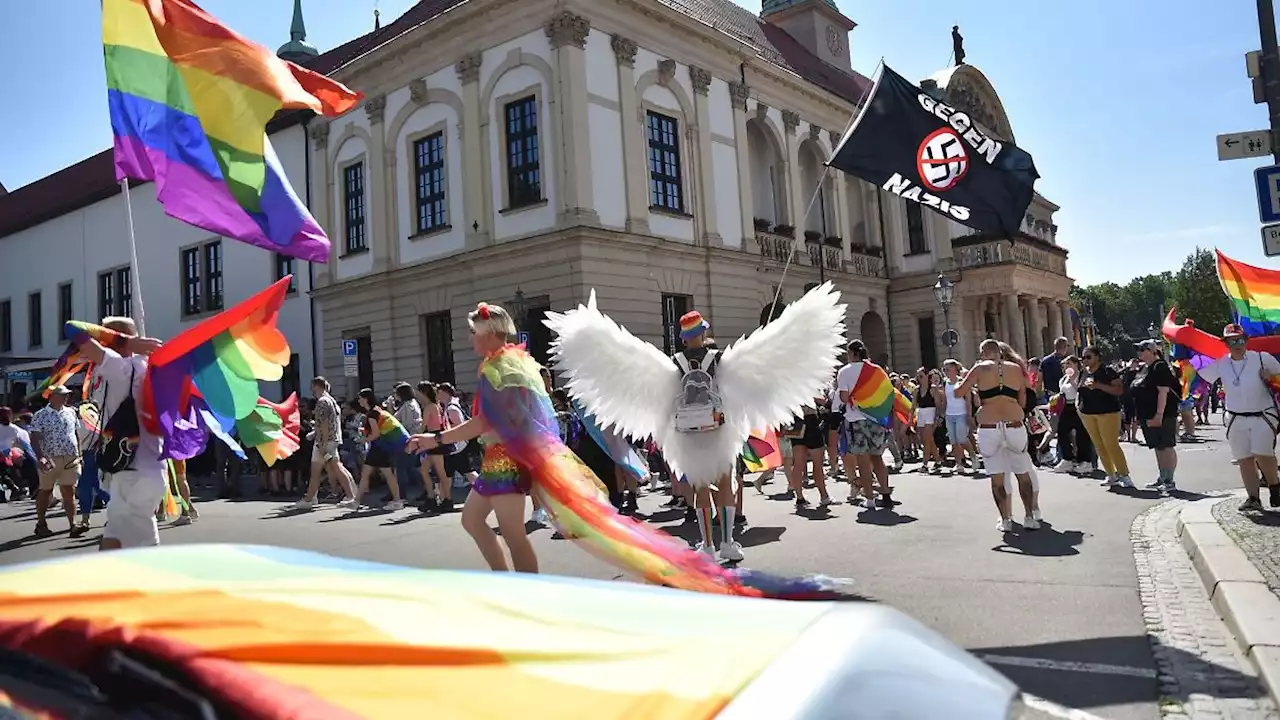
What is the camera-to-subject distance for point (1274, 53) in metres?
7.58

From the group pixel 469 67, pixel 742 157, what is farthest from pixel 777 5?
pixel 469 67

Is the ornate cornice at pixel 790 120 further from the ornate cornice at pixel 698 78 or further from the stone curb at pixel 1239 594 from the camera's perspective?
the stone curb at pixel 1239 594

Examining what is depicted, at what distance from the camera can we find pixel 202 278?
31.2 meters

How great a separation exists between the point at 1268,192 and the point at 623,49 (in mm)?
17706

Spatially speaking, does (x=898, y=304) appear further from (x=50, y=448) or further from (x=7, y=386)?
(x=7, y=386)

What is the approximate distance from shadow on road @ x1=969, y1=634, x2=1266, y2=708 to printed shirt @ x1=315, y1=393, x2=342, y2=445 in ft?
34.7

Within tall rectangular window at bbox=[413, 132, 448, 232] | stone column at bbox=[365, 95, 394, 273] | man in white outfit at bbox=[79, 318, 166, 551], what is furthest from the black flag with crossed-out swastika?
stone column at bbox=[365, 95, 394, 273]

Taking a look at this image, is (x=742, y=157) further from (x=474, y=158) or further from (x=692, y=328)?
(x=692, y=328)

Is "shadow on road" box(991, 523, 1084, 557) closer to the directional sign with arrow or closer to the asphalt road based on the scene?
the asphalt road

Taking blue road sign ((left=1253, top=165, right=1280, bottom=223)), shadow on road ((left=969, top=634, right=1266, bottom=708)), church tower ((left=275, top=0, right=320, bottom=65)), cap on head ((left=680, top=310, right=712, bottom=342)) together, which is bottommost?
shadow on road ((left=969, top=634, right=1266, bottom=708))

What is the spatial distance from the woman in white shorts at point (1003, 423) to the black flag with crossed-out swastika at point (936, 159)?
1498 mm

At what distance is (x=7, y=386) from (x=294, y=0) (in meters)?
20.9

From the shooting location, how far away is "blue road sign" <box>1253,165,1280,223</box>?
7238 mm

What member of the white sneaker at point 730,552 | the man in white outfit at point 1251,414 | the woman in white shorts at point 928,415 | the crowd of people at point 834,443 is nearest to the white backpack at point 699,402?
the crowd of people at point 834,443
